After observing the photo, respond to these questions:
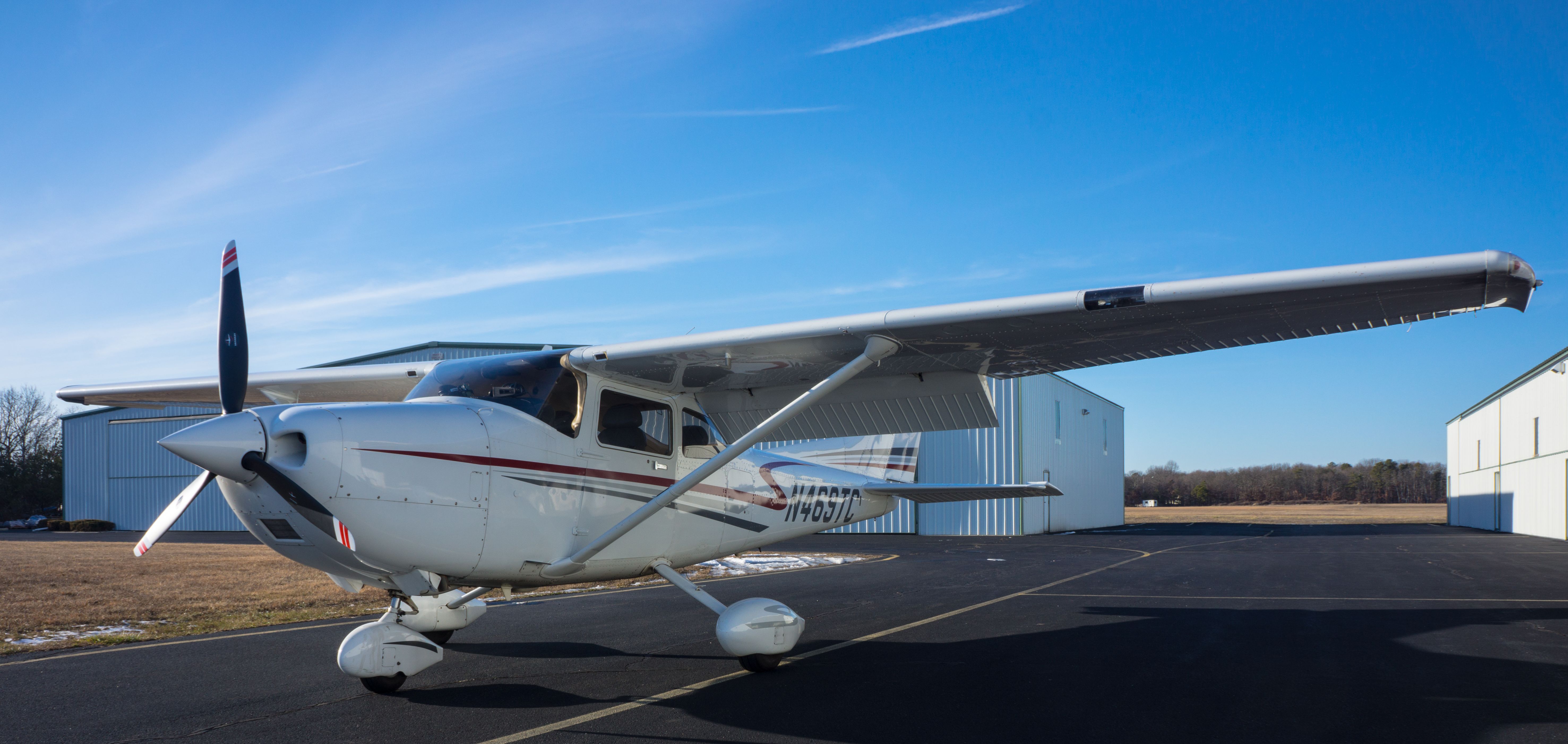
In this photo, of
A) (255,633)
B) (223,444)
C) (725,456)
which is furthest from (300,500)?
(255,633)

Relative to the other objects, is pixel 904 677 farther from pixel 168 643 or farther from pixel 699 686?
pixel 168 643

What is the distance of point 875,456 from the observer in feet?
36.5

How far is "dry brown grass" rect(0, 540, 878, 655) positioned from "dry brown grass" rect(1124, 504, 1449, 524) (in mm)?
41877

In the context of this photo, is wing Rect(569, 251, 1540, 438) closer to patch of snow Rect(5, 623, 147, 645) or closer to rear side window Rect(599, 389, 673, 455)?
rear side window Rect(599, 389, 673, 455)

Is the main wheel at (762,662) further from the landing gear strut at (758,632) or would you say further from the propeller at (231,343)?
the propeller at (231,343)

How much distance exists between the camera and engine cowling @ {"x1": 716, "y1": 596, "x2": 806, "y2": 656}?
21.1ft

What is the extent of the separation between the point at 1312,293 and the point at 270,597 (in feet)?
43.7

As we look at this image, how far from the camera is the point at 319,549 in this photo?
5234 millimetres

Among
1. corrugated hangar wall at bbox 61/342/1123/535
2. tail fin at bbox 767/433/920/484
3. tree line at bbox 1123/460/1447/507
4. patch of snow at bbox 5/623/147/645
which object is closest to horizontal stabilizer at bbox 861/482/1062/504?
tail fin at bbox 767/433/920/484

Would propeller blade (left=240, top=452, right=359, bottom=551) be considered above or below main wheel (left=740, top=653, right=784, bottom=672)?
above

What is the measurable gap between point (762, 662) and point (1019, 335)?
10.2 ft

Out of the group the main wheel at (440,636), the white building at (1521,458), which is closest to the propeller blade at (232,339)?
the main wheel at (440,636)

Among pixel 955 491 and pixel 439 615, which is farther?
pixel 955 491

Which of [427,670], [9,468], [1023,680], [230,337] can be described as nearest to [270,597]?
[427,670]
